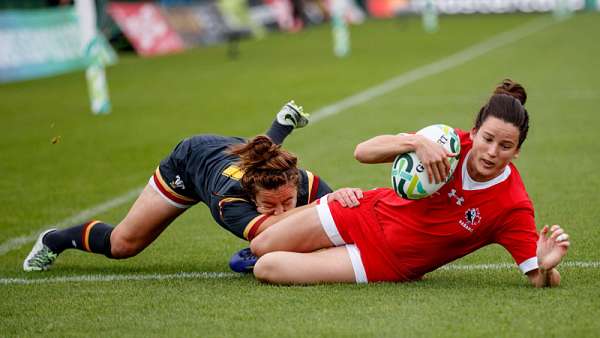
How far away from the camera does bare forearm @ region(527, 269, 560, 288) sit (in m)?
6.23

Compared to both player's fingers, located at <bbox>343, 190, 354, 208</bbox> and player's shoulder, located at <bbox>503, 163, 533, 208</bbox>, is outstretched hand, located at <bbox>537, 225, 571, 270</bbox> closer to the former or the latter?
player's shoulder, located at <bbox>503, 163, 533, 208</bbox>

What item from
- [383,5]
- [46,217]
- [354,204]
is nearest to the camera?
[354,204]

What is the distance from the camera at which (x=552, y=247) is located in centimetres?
605

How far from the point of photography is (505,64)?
2380 cm

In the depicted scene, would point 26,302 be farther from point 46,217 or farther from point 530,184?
point 530,184

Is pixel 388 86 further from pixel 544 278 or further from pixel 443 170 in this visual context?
pixel 443 170

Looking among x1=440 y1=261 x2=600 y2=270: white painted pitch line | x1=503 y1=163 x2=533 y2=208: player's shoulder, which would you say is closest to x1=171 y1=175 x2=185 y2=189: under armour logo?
x1=440 y1=261 x2=600 y2=270: white painted pitch line

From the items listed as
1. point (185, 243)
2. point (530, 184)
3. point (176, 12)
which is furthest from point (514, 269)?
point (176, 12)

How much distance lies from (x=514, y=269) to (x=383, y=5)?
46.4 meters

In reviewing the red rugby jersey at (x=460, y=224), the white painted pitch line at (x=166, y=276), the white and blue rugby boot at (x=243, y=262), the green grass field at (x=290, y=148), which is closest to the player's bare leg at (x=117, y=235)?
the green grass field at (x=290, y=148)

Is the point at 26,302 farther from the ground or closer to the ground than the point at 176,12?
farther from the ground

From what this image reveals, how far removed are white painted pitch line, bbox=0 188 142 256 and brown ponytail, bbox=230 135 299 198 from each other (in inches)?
93.0

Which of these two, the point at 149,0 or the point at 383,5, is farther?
the point at 383,5

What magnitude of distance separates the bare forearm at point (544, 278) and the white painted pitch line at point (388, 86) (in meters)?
3.91
